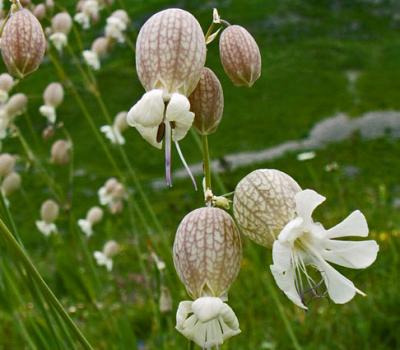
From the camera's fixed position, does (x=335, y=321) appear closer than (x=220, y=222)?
No

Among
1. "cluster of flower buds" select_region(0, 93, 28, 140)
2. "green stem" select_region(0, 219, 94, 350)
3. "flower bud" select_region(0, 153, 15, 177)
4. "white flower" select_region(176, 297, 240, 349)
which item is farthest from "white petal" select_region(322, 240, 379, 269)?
"cluster of flower buds" select_region(0, 93, 28, 140)

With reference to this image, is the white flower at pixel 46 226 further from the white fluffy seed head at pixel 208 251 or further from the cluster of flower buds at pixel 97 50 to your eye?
the white fluffy seed head at pixel 208 251

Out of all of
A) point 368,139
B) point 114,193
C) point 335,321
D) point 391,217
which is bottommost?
point 368,139

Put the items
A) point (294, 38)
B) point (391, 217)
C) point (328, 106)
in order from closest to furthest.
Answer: point (391, 217) → point (328, 106) → point (294, 38)

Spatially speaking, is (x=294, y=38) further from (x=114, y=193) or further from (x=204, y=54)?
(x=204, y=54)

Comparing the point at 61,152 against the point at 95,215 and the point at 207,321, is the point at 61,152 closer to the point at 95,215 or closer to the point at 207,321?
the point at 95,215

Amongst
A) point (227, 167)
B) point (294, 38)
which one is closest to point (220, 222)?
point (227, 167)
